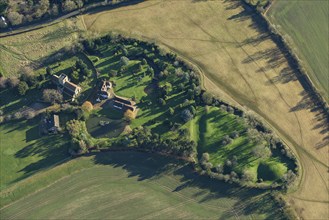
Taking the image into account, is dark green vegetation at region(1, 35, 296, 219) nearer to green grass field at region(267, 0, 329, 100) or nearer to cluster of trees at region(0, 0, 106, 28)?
cluster of trees at region(0, 0, 106, 28)

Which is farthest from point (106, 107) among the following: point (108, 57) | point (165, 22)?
point (165, 22)

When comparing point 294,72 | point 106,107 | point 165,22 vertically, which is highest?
point 165,22

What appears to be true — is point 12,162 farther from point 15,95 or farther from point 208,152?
point 208,152

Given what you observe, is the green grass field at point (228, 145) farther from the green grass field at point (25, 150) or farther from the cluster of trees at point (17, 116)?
the cluster of trees at point (17, 116)

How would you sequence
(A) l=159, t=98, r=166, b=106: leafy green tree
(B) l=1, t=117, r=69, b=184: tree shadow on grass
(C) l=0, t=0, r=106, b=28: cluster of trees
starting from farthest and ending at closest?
(C) l=0, t=0, r=106, b=28: cluster of trees < (A) l=159, t=98, r=166, b=106: leafy green tree < (B) l=1, t=117, r=69, b=184: tree shadow on grass

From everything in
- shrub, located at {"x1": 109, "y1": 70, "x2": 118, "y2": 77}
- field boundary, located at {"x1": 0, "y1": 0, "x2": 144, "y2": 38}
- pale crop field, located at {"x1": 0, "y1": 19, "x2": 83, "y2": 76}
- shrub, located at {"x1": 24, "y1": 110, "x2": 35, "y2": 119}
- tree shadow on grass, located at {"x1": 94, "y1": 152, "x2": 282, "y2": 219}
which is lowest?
tree shadow on grass, located at {"x1": 94, "y1": 152, "x2": 282, "y2": 219}

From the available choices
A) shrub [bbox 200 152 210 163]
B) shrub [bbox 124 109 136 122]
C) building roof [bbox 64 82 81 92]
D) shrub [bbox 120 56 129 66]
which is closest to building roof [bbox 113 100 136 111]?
shrub [bbox 124 109 136 122]

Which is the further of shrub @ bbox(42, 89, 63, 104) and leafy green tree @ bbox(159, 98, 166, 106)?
leafy green tree @ bbox(159, 98, 166, 106)

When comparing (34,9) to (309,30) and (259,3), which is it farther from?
(309,30)

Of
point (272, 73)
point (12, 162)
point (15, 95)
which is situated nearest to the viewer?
point (12, 162)
